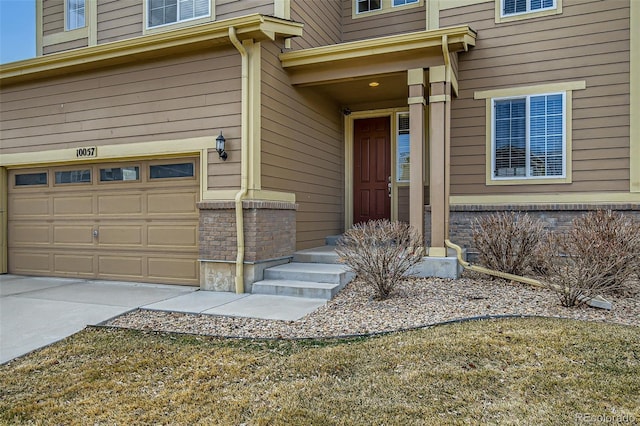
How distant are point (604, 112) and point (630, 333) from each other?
15.3 ft

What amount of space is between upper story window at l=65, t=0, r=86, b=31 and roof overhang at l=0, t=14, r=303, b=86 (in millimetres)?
1549

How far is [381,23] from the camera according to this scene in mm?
8914

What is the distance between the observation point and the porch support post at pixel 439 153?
6645 mm

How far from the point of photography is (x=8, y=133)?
322 inches

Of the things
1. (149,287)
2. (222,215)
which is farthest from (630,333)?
(149,287)

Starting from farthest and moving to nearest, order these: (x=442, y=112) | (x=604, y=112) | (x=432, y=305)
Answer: (x=604, y=112) → (x=442, y=112) → (x=432, y=305)

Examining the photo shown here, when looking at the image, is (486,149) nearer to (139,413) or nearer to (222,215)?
(222,215)

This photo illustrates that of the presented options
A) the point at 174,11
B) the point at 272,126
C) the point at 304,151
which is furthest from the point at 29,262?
the point at 304,151

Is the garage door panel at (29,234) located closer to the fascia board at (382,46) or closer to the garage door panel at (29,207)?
the garage door panel at (29,207)

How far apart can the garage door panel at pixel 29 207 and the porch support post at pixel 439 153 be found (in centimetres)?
699

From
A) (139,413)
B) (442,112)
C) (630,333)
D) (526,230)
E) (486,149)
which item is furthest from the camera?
(486,149)

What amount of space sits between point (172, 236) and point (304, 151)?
2.65 meters

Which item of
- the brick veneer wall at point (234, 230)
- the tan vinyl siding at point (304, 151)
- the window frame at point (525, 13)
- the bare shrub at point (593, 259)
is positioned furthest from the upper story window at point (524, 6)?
the brick veneer wall at point (234, 230)

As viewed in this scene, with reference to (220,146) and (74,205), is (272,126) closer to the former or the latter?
(220,146)
